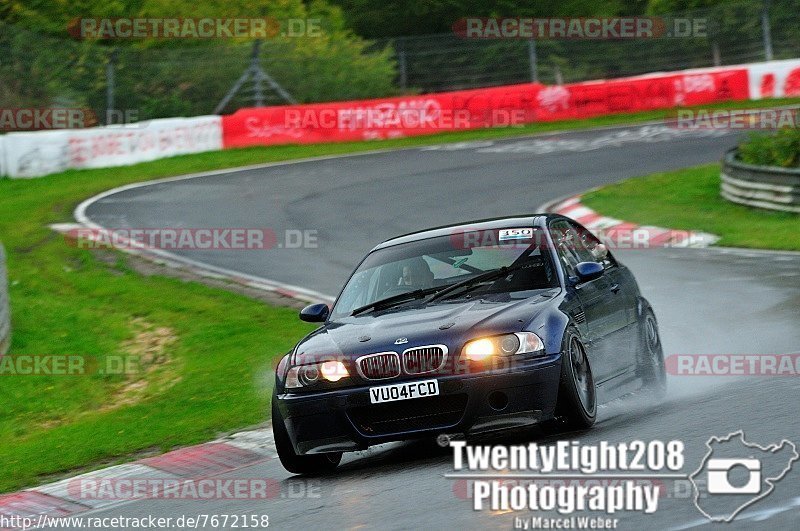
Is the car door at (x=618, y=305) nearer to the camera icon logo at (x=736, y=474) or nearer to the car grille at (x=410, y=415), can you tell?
the car grille at (x=410, y=415)

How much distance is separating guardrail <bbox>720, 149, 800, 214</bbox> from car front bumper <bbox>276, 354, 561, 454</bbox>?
12.9 m

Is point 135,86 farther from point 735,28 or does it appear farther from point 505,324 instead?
point 505,324

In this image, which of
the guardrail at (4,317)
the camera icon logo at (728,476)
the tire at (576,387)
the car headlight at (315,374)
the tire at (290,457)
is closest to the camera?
the camera icon logo at (728,476)

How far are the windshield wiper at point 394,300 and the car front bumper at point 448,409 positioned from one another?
0.99 m

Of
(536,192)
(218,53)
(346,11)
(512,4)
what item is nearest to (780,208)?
(536,192)

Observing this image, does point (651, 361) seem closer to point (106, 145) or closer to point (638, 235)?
point (638, 235)

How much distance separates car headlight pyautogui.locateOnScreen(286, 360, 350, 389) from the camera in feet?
24.8

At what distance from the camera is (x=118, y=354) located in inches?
535

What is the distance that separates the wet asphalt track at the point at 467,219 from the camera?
6.50 metres

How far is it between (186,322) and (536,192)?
981 centimetres

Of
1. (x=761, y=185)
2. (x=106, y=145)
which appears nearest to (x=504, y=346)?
(x=761, y=185)

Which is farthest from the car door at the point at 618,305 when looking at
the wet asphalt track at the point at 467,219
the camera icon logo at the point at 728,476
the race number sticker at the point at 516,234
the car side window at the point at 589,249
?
the camera icon logo at the point at 728,476

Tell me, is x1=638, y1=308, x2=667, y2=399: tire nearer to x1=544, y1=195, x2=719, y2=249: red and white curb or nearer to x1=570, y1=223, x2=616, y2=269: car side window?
x1=570, y1=223, x2=616, y2=269: car side window

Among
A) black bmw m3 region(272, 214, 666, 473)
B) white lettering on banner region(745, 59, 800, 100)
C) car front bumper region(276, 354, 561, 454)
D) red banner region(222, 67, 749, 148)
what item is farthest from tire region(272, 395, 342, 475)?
white lettering on banner region(745, 59, 800, 100)
